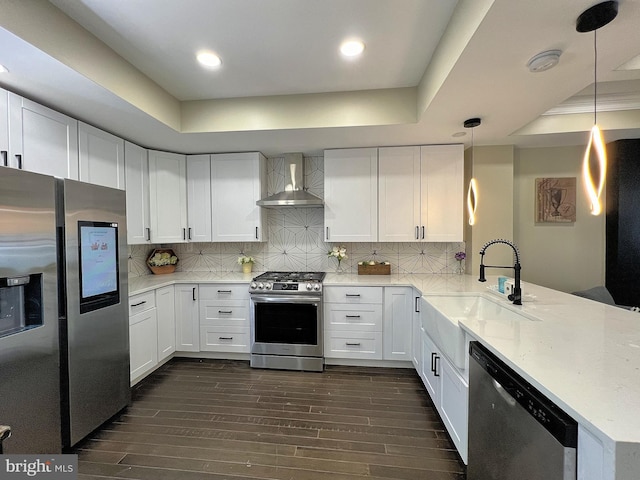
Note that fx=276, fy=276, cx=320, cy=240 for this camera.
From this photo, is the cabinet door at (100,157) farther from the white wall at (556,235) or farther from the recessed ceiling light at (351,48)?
the white wall at (556,235)

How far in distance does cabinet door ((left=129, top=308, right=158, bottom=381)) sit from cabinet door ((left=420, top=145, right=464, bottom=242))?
10.1ft

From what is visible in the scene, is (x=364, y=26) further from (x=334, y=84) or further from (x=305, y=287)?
(x=305, y=287)

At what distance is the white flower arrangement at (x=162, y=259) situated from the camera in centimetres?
346

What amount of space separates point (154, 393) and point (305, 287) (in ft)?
5.47

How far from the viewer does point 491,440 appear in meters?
1.25

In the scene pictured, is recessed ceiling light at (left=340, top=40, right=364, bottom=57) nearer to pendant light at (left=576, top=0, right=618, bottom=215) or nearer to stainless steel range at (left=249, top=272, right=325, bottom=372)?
pendant light at (left=576, top=0, right=618, bottom=215)

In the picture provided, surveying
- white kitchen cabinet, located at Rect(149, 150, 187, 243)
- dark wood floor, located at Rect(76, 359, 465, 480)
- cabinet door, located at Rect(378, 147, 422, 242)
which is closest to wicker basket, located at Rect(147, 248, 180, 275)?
white kitchen cabinet, located at Rect(149, 150, 187, 243)

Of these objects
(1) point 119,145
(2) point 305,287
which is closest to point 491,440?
(2) point 305,287

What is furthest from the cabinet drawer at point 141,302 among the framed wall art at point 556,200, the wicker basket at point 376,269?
the framed wall art at point 556,200

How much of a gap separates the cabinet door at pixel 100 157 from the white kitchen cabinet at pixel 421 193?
269 cm

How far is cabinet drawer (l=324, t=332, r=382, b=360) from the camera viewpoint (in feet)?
9.61

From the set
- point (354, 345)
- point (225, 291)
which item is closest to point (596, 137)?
point (354, 345)

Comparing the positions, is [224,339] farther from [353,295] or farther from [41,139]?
[41,139]

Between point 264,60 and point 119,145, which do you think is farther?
point 119,145
